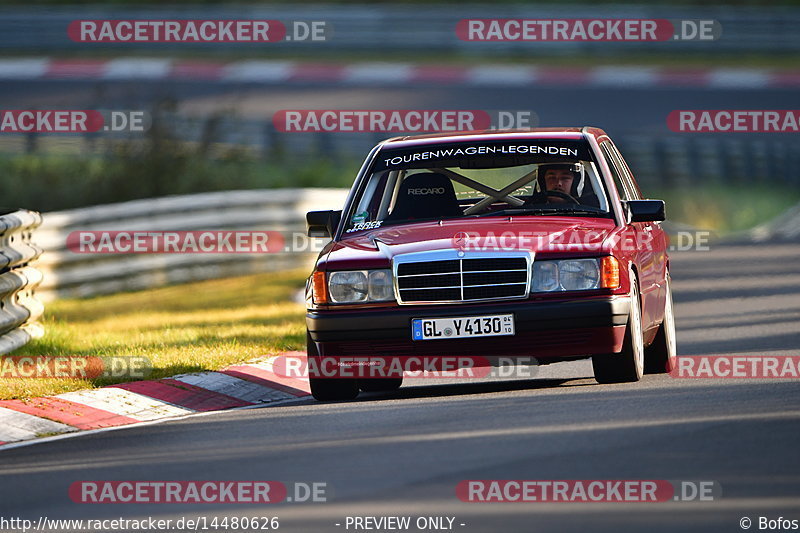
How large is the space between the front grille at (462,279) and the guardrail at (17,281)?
3.62 m

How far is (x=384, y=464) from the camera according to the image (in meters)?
8.35

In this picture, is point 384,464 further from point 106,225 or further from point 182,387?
point 106,225

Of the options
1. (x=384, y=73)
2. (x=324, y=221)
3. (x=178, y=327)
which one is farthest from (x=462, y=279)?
(x=384, y=73)

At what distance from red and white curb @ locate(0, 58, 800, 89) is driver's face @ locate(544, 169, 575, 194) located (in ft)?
81.7

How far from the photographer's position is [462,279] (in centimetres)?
1062

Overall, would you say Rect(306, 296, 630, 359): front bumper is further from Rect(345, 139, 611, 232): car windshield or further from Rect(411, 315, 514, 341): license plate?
Rect(345, 139, 611, 232): car windshield

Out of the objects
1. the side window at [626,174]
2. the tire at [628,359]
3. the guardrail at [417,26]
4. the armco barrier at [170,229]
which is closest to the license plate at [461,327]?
the tire at [628,359]

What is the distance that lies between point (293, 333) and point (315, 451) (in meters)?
6.53

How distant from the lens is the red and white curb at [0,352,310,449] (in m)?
10.5

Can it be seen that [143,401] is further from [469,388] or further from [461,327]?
[461,327]

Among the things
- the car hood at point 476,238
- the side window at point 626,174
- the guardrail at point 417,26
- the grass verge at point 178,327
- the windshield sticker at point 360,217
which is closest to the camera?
the car hood at point 476,238

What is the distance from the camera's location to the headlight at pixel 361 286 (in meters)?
10.7

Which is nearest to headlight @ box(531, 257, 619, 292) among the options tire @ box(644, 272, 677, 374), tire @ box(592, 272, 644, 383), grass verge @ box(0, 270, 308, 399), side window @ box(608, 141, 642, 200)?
tire @ box(592, 272, 644, 383)

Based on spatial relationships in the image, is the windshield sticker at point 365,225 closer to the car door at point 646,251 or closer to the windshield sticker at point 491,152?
the windshield sticker at point 491,152
